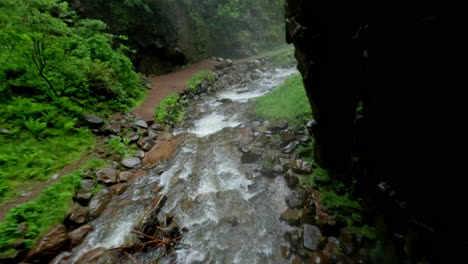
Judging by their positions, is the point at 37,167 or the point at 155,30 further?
the point at 155,30

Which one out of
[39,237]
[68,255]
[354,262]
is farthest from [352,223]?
[39,237]

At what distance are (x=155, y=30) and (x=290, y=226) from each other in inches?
603

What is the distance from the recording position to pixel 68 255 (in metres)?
3.61

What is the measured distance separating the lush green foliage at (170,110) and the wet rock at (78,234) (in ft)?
15.9

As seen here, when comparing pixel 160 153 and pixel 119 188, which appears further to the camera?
pixel 160 153

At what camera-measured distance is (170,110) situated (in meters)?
9.17

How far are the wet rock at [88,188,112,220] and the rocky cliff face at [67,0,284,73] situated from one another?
33.7 feet

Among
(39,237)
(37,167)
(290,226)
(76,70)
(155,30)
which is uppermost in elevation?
(155,30)

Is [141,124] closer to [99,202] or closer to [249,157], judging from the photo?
[99,202]

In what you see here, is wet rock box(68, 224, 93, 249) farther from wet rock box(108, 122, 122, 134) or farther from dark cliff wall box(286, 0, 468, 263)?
dark cliff wall box(286, 0, 468, 263)

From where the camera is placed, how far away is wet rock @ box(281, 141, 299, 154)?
5640mm

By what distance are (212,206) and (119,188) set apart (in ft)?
8.50

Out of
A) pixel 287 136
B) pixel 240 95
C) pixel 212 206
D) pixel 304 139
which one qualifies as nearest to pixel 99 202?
pixel 212 206

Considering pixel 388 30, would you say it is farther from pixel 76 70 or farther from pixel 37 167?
pixel 76 70
